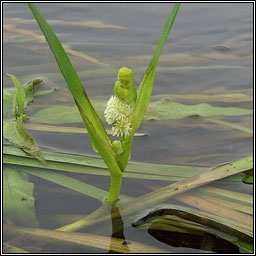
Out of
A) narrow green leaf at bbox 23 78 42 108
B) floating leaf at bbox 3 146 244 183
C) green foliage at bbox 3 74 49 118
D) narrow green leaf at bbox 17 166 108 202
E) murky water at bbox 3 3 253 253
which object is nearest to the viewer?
narrow green leaf at bbox 17 166 108 202

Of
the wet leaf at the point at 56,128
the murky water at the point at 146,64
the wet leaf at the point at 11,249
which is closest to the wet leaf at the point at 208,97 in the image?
the murky water at the point at 146,64

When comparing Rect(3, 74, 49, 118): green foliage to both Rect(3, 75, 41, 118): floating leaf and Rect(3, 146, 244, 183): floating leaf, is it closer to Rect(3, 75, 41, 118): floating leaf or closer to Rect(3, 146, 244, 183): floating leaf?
Rect(3, 75, 41, 118): floating leaf

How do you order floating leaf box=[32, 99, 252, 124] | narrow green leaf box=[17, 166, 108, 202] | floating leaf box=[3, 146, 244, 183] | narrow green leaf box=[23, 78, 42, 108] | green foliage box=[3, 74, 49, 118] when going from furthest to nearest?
narrow green leaf box=[23, 78, 42, 108] < floating leaf box=[32, 99, 252, 124] < green foliage box=[3, 74, 49, 118] < floating leaf box=[3, 146, 244, 183] < narrow green leaf box=[17, 166, 108, 202]

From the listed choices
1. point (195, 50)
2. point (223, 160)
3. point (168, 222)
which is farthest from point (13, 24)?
point (168, 222)

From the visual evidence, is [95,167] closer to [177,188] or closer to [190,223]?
[177,188]

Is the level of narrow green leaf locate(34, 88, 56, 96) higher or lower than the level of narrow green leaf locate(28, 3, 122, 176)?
higher

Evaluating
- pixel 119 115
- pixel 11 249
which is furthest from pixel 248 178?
pixel 11 249

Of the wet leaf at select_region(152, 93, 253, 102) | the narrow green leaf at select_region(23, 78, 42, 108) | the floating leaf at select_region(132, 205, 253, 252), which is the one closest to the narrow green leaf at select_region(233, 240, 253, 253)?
the floating leaf at select_region(132, 205, 253, 252)

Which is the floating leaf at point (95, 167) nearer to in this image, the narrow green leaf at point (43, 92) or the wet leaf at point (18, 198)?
the wet leaf at point (18, 198)
